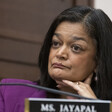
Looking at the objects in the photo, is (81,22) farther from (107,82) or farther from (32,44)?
(32,44)

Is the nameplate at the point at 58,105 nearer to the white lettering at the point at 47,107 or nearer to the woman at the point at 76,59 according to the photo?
the white lettering at the point at 47,107

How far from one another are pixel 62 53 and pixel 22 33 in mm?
1434

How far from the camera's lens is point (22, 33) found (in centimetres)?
305

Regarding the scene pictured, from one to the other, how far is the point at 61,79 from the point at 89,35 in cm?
22

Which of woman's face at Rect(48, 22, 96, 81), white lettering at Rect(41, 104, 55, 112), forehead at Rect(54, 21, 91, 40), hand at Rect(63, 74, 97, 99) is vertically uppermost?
forehead at Rect(54, 21, 91, 40)

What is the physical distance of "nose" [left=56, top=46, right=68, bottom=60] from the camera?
5.41 feet

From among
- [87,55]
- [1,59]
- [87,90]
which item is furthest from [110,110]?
[1,59]

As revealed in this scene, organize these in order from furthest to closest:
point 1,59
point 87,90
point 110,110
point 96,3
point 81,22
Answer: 1. point 96,3
2. point 1,59
3. point 81,22
4. point 87,90
5. point 110,110

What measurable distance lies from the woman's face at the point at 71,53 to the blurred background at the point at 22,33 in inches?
50.0

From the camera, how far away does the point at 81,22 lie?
5.75 ft

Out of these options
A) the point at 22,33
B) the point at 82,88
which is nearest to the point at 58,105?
the point at 82,88

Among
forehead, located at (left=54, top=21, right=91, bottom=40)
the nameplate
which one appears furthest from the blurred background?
the nameplate

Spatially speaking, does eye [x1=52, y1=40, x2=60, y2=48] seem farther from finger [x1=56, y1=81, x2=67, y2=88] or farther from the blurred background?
the blurred background

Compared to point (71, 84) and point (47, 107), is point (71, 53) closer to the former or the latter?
point (71, 84)
